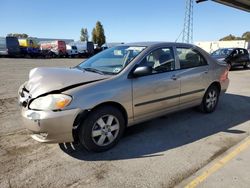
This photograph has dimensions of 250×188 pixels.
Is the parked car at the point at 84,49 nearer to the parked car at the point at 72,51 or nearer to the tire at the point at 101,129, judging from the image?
the parked car at the point at 72,51

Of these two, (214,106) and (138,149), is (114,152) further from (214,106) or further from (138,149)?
(214,106)

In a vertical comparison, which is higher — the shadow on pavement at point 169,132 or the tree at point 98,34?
the tree at point 98,34

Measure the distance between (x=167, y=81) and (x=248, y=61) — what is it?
1537cm

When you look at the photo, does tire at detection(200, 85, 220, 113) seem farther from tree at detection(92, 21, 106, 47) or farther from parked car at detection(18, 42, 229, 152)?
tree at detection(92, 21, 106, 47)

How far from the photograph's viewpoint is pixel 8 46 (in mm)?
30562

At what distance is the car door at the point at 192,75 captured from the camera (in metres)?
4.63

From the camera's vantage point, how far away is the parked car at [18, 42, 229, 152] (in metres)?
3.16

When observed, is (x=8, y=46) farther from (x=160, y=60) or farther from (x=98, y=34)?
(x=98, y=34)

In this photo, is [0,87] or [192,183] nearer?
[192,183]

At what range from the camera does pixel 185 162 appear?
3287mm

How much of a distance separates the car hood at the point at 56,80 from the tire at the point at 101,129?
49 centimetres

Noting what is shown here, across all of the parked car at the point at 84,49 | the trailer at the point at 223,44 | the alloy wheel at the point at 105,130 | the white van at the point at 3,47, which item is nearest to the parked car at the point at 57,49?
the parked car at the point at 84,49

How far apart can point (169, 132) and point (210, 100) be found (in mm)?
1673

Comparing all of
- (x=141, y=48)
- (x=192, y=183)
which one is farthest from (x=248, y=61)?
(x=192, y=183)
